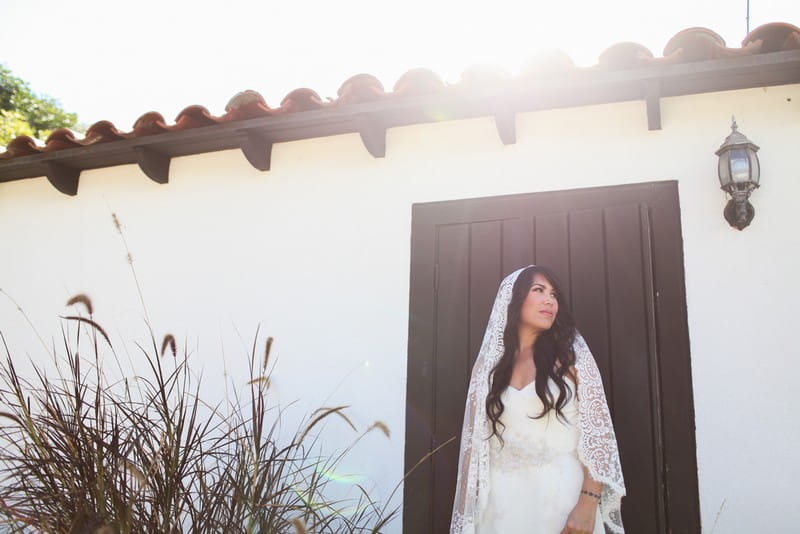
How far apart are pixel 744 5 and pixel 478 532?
12.3 feet

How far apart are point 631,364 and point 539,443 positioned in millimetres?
762

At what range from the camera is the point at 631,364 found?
121 inches

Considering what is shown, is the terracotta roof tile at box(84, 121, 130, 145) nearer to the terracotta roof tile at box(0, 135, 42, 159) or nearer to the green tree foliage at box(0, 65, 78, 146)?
the terracotta roof tile at box(0, 135, 42, 159)

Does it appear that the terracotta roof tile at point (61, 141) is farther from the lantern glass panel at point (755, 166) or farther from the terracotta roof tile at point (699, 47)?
the lantern glass panel at point (755, 166)

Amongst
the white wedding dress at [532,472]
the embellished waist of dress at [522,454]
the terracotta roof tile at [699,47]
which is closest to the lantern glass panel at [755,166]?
the terracotta roof tile at [699,47]

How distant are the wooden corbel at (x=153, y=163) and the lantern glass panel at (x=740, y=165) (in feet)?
11.4

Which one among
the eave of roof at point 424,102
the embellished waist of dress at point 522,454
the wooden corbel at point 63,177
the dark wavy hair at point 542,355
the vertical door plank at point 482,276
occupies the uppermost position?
the eave of roof at point 424,102

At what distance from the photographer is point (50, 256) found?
185 inches

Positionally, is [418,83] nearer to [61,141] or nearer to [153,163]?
[153,163]

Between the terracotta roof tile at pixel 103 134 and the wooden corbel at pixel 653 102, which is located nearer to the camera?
the wooden corbel at pixel 653 102

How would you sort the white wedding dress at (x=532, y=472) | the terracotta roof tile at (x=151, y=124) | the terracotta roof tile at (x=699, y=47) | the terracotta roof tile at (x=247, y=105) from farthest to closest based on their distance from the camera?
the terracotta roof tile at (x=151, y=124) < the terracotta roof tile at (x=247, y=105) < the terracotta roof tile at (x=699, y=47) < the white wedding dress at (x=532, y=472)

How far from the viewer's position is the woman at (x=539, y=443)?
8.18ft

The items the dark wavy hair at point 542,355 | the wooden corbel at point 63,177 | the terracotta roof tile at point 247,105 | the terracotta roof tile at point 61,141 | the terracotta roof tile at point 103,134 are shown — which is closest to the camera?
the dark wavy hair at point 542,355

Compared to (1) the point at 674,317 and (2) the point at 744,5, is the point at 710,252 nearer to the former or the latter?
(1) the point at 674,317
